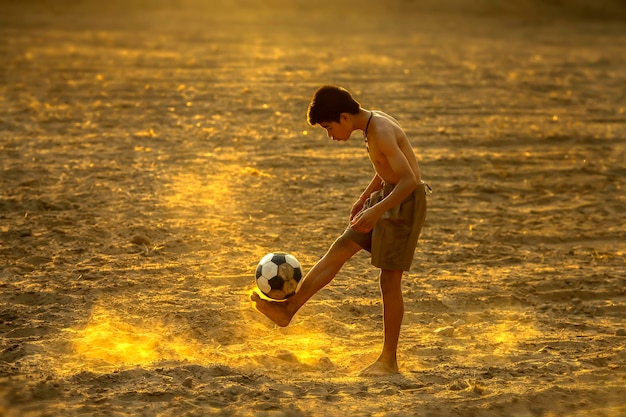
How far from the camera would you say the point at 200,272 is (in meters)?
6.34

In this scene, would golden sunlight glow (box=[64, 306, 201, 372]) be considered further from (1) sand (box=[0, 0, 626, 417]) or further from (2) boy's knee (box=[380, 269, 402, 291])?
(2) boy's knee (box=[380, 269, 402, 291])

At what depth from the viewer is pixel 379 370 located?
191 inches

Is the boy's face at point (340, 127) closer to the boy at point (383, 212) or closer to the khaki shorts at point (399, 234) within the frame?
the boy at point (383, 212)

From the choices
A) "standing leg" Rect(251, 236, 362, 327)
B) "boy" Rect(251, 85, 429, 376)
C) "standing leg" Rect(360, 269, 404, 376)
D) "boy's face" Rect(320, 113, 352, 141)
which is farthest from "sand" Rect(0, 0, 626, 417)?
"boy's face" Rect(320, 113, 352, 141)

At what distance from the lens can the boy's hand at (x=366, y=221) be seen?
477cm

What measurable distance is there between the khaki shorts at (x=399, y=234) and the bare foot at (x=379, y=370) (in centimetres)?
52

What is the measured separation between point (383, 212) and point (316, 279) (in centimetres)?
53

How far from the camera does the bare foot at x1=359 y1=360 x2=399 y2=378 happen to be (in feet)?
15.9

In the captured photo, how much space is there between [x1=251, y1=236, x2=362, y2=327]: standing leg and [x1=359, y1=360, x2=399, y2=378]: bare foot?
49 cm

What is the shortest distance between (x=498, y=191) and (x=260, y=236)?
262 cm

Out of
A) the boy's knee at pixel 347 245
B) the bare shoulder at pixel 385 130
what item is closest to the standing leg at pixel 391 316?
the boy's knee at pixel 347 245

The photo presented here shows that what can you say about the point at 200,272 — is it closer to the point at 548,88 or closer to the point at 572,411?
the point at 572,411

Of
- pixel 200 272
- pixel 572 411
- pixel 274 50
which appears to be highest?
pixel 274 50

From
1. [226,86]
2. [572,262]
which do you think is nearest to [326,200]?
[572,262]
